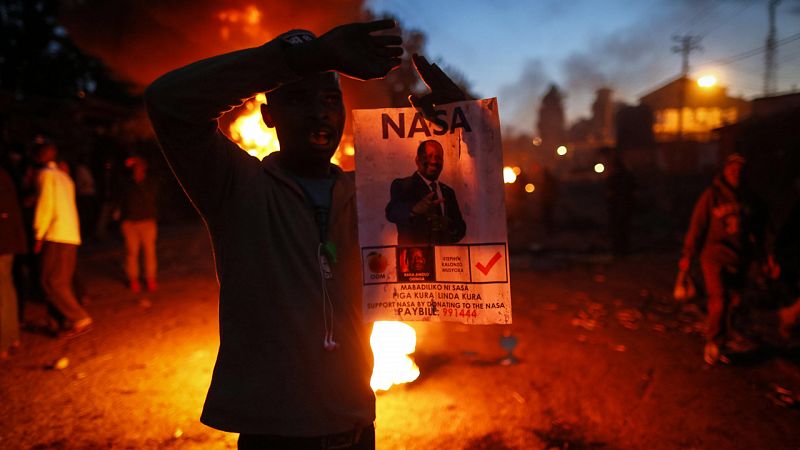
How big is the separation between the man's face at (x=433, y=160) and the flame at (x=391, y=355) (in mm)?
2778

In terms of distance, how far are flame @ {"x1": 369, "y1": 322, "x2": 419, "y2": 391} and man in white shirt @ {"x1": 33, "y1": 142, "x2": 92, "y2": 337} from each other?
367 centimetres

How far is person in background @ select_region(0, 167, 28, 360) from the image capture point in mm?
4652

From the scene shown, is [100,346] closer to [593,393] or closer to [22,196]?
[22,196]

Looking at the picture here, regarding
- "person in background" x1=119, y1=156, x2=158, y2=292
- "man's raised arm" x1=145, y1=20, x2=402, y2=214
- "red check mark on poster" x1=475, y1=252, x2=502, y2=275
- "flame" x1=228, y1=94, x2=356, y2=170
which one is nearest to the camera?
"man's raised arm" x1=145, y1=20, x2=402, y2=214

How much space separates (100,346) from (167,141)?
5089 millimetres

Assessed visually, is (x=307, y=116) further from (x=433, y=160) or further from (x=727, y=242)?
(x=727, y=242)

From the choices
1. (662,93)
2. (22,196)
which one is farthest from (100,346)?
(662,93)

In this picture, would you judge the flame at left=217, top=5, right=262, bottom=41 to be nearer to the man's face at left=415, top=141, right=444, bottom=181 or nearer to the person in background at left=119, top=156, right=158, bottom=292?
the person in background at left=119, top=156, right=158, bottom=292

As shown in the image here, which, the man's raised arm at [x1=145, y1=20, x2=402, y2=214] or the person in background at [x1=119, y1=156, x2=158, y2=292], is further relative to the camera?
the person in background at [x1=119, y1=156, x2=158, y2=292]

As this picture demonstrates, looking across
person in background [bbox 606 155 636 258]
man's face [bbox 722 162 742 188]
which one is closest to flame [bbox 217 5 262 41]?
person in background [bbox 606 155 636 258]

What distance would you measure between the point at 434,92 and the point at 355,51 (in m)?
0.35

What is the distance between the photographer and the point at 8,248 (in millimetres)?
4680

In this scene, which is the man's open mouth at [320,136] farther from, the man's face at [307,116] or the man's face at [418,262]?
the man's face at [418,262]

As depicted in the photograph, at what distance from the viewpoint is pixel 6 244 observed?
4.66 meters
